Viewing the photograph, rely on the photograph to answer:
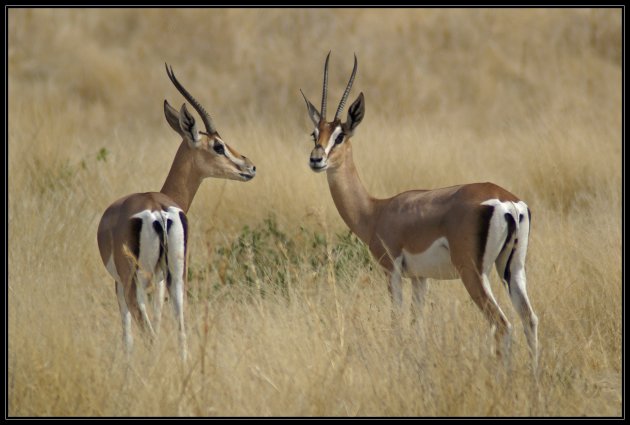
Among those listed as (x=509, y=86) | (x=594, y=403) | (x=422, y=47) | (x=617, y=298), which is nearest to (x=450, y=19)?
(x=422, y=47)

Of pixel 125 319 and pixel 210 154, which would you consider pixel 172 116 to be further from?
pixel 125 319

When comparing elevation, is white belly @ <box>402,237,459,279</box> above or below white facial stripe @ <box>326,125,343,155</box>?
below

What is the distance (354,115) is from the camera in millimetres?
6777

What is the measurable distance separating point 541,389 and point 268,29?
16337 millimetres

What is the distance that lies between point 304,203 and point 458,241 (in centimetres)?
385

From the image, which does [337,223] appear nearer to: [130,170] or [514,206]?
[130,170]

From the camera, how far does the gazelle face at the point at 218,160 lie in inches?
259

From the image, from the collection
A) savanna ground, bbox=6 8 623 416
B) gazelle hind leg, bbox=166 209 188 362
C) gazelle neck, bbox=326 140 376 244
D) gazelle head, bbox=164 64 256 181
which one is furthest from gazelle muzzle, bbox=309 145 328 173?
gazelle hind leg, bbox=166 209 188 362

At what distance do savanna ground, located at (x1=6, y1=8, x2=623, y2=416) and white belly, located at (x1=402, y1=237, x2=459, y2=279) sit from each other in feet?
0.69

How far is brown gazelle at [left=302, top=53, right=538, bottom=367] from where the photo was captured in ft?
17.2

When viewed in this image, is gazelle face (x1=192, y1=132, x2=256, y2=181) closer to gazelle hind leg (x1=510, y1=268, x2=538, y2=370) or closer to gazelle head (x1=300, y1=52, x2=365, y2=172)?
gazelle head (x1=300, y1=52, x2=365, y2=172)

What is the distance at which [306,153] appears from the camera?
11094mm

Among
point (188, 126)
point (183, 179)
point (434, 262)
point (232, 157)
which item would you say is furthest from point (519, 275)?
point (188, 126)

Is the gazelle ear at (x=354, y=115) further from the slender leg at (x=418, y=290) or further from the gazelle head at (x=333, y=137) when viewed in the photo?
the slender leg at (x=418, y=290)
